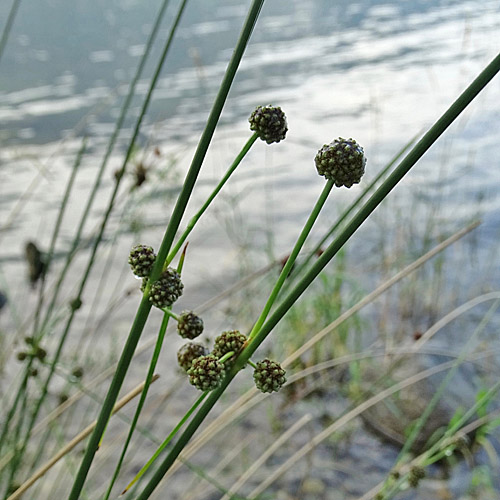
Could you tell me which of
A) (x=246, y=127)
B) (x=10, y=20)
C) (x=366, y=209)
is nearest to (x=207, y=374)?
(x=366, y=209)

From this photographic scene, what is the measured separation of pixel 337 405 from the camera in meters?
2.47

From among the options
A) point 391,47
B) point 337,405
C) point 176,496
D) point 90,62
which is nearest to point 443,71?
point 391,47

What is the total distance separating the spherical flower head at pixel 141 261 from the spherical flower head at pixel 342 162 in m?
0.13

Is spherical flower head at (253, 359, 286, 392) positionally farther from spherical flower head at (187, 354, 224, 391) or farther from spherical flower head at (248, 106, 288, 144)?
spherical flower head at (248, 106, 288, 144)

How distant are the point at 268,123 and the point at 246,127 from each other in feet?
16.2

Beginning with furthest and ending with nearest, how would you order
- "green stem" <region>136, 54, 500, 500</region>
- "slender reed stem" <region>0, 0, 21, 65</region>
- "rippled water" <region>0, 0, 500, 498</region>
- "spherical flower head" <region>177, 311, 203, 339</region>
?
1. "rippled water" <region>0, 0, 500, 498</region>
2. "slender reed stem" <region>0, 0, 21, 65</region>
3. "spherical flower head" <region>177, 311, 203, 339</region>
4. "green stem" <region>136, 54, 500, 500</region>

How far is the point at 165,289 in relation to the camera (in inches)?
16.3

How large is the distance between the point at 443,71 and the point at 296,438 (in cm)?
472

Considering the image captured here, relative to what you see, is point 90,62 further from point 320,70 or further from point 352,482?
point 352,482

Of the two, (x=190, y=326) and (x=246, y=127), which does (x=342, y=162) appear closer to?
(x=190, y=326)

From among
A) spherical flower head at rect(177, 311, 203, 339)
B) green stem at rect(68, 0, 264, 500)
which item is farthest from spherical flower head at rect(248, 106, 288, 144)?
spherical flower head at rect(177, 311, 203, 339)

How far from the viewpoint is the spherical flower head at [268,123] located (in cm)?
44

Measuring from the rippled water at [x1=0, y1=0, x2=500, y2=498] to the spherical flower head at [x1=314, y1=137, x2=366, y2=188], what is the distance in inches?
42.3

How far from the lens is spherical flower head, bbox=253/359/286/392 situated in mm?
406
